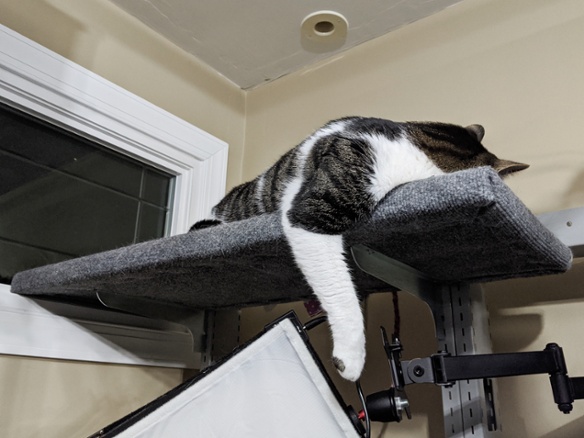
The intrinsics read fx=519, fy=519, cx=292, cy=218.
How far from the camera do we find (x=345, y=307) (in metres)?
0.71

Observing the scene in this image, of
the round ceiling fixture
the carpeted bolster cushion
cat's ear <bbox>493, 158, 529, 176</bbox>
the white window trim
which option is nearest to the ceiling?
the round ceiling fixture

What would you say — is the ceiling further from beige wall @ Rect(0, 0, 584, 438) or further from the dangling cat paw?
the dangling cat paw

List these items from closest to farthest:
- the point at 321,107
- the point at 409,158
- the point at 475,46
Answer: the point at 409,158
the point at 475,46
the point at 321,107

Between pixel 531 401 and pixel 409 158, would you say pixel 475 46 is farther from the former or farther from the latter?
pixel 531 401

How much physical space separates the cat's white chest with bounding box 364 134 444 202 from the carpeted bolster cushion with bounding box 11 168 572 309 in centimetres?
8

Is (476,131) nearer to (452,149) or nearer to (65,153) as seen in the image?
(452,149)

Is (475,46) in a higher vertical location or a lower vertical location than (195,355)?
higher

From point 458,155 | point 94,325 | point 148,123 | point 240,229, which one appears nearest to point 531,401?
point 458,155

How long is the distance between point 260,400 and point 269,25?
3.51 feet

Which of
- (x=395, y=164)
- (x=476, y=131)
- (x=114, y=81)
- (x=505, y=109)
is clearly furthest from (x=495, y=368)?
(x=114, y=81)

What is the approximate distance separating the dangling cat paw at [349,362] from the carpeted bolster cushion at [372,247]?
144 millimetres

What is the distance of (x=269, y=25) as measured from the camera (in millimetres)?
1439

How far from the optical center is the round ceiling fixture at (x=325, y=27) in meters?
1.37

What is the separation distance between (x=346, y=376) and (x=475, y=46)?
3.18 feet
